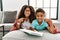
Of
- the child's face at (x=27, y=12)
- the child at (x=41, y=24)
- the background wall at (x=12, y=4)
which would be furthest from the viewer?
the background wall at (x=12, y=4)

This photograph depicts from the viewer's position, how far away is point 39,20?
2.33 meters

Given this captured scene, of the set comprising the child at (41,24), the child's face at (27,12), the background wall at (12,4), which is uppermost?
the background wall at (12,4)

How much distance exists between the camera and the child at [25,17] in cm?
249

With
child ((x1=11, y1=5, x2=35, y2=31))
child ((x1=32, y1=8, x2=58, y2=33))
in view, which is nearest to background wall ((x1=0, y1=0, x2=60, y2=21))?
child ((x1=11, y1=5, x2=35, y2=31))

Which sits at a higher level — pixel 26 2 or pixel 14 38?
pixel 26 2

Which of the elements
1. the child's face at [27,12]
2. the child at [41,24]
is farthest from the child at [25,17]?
the child at [41,24]

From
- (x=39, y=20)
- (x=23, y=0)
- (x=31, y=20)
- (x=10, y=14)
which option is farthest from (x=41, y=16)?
(x=23, y=0)

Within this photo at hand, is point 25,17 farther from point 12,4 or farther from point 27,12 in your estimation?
point 12,4

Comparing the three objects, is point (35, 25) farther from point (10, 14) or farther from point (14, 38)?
point (10, 14)

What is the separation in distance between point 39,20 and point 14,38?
58 centimetres

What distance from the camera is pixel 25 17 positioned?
2594mm

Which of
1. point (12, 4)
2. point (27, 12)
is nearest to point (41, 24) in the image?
point (27, 12)

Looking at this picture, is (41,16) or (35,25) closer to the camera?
(41,16)

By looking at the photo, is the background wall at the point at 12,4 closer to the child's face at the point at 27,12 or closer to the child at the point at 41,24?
the child's face at the point at 27,12
